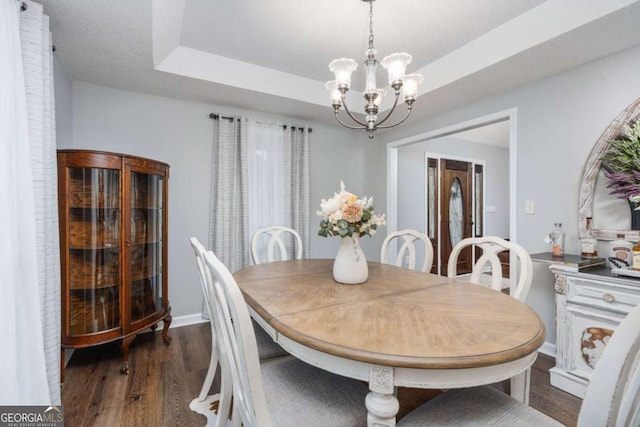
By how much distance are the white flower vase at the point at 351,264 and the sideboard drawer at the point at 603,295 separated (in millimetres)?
1388

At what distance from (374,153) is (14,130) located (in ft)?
11.8

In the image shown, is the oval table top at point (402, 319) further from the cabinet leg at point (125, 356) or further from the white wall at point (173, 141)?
the white wall at point (173, 141)

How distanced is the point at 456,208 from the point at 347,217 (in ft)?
14.1

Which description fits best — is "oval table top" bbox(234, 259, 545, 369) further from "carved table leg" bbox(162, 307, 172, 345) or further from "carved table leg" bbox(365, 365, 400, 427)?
"carved table leg" bbox(162, 307, 172, 345)

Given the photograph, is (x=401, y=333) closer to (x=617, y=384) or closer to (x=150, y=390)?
(x=617, y=384)

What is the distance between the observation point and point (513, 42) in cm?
209

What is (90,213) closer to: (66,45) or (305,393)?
(66,45)

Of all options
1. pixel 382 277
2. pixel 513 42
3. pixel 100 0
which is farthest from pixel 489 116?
pixel 100 0

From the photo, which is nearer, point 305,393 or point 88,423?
point 305,393

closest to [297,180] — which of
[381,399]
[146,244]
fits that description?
[146,244]

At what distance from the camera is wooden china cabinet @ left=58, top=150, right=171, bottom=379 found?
1.99 metres

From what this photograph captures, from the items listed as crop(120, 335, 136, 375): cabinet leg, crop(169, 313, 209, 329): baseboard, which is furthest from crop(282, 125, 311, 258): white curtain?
crop(120, 335, 136, 375): cabinet leg

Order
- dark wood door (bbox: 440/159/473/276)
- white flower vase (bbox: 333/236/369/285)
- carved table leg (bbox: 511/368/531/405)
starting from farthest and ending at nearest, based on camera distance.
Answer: dark wood door (bbox: 440/159/473/276) < white flower vase (bbox: 333/236/369/285) < carved table leg (bbox: 511/368/531/405)

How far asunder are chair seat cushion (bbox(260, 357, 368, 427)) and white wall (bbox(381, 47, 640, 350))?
2.16m
